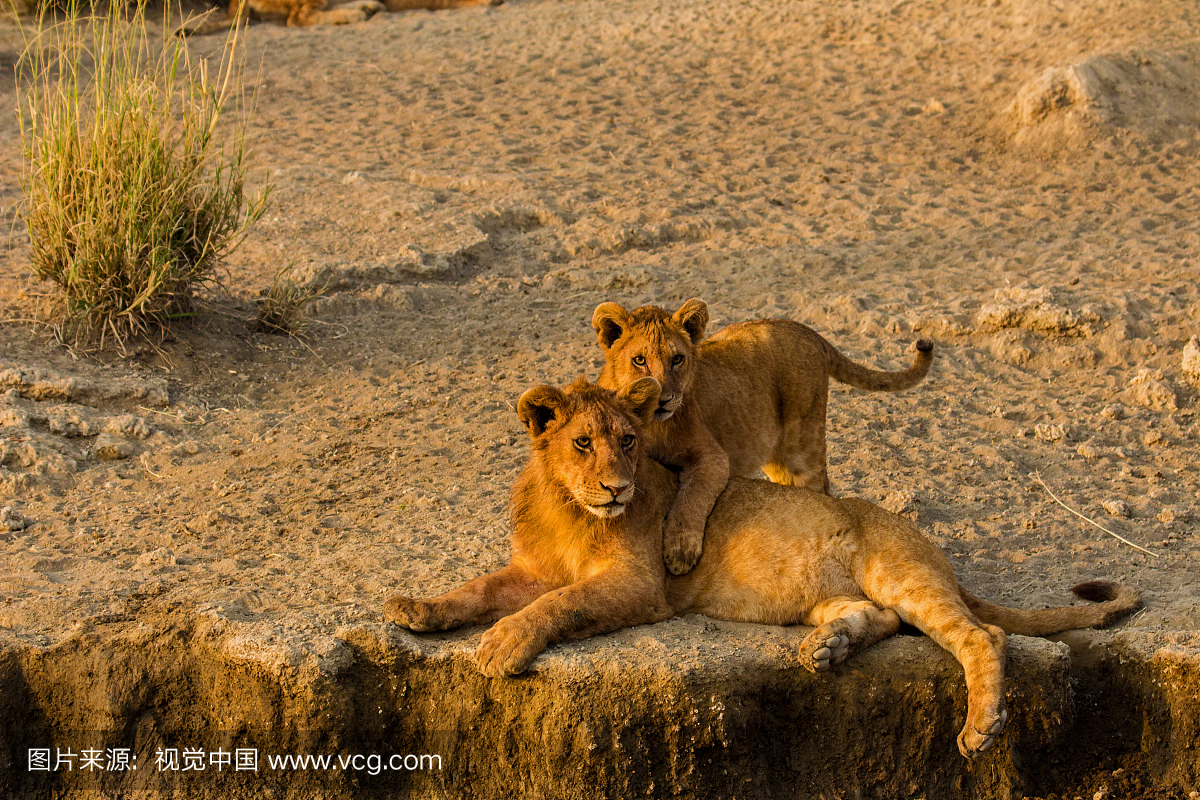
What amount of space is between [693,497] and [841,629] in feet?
3.27

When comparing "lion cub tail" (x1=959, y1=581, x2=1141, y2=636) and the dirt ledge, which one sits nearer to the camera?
the dirt ledge

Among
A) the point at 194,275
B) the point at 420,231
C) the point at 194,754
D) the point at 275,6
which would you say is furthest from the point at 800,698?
the point at 275,6

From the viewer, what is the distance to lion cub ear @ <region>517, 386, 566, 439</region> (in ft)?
15.1

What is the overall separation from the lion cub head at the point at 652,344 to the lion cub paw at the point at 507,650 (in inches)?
56.4

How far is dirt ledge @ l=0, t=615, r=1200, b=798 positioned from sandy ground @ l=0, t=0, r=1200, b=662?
0.24m

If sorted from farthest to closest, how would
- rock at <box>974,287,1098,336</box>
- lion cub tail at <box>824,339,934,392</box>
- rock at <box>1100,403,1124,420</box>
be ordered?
1. rock at <box>974,287,1098,336</box>
2. rock at <box>1100,403,1124,420</box>
3. lion cub tail at <box>824,339,934,392</box>

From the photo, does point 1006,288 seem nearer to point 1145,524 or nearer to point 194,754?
point 1145,524

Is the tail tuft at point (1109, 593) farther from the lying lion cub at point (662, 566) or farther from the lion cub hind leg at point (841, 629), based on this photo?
the lion cub hind leg at point (841, 629)

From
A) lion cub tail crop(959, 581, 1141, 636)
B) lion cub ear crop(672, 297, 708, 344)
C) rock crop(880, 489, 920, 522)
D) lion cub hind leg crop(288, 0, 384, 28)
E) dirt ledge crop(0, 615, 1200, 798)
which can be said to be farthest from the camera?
lion cub hind leg crop(288, 0, 384, 28)

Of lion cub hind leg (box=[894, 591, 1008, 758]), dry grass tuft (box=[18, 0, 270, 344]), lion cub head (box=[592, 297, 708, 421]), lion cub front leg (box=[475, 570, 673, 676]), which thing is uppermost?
dry grass tuft (box=[18, 0, 270, 344])

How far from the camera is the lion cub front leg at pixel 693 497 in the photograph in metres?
4.82

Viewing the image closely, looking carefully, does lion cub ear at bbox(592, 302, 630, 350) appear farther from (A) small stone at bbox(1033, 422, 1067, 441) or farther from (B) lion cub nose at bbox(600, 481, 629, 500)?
(A) small stone at bbox(1033, 422, 1067, 441)

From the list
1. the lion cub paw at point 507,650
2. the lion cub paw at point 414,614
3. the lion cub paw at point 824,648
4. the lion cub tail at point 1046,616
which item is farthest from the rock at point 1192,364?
the lion cub paw at point 414,614

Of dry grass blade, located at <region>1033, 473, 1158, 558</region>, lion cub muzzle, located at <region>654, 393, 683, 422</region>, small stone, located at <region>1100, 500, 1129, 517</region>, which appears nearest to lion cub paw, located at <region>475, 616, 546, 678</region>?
lion cub muzzle, located at <region>654, 393, 683, 422</region>
